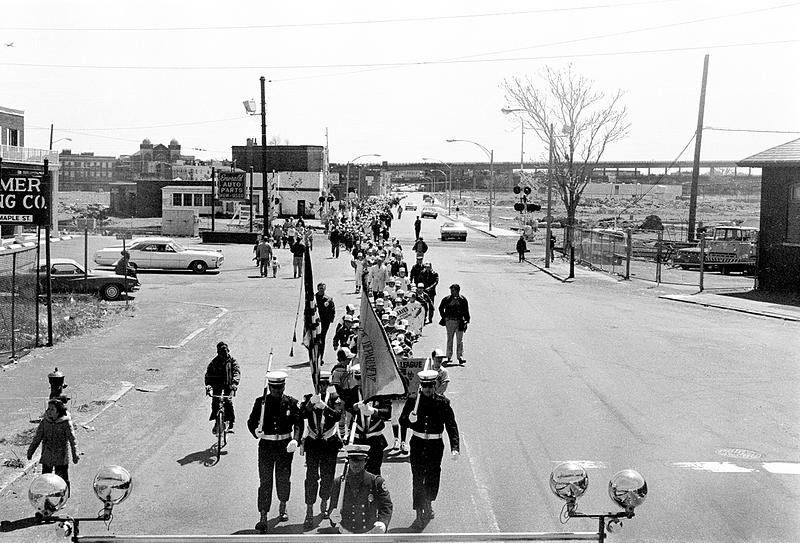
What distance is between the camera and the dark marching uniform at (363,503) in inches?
315

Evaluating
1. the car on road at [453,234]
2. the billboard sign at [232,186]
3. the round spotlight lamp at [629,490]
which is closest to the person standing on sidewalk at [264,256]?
the billboard sign at [232,186]

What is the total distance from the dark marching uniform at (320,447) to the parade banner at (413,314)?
30.8 feet

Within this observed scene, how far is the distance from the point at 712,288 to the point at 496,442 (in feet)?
81.8

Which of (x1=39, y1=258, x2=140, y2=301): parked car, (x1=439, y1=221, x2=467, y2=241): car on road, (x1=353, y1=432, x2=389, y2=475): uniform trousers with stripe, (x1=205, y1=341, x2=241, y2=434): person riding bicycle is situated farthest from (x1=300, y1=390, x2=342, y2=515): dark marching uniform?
(x1=439, y1=221, x2=467, y2=241): car on road

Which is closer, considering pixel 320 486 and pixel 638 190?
pixel 320 486

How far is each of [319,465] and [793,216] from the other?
27.5 metres

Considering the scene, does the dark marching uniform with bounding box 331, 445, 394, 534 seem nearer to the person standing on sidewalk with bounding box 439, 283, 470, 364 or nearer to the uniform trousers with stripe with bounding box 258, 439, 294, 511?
the uniform trousers with stripe with bounding box 258, 439, 294, 511

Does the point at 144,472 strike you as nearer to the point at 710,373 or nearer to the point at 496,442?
the point at 496,442

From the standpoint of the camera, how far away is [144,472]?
11.0m

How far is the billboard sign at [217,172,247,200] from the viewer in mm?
62094

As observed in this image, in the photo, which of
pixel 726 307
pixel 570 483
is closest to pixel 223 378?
pixel 570 483

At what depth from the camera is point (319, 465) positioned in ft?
30.4

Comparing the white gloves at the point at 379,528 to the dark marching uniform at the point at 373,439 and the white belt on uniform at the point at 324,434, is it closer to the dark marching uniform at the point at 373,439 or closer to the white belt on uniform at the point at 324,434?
the dark marching uniform at the point at 373,439

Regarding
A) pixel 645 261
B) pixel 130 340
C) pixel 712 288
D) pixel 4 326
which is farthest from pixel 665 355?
pixel 645 261
